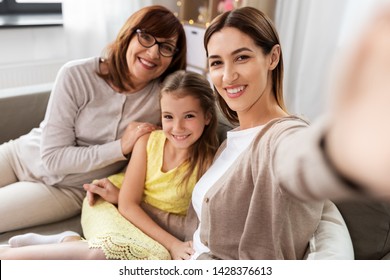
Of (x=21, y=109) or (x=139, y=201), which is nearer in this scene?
(x=139, y=201)

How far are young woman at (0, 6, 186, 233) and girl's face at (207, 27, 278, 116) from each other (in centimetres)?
29

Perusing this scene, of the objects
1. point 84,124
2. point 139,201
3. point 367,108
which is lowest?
point 139,201

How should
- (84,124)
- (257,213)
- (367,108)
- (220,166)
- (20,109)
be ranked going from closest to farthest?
(367,108)
(257,213)
(220,166)
(84,124)
(20,109)

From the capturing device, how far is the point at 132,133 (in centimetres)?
94

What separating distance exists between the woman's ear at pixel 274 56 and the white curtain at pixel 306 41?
1141mm

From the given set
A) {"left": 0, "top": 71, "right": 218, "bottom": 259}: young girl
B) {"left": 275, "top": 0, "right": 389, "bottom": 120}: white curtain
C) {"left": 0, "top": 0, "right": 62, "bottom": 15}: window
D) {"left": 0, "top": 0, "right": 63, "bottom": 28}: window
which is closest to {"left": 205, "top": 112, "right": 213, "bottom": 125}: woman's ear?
{"left": 0, "top": 71, "right": 218, "bottom": 259}: young girl

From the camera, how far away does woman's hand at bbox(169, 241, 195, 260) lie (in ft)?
2.56

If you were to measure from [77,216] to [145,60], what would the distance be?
1.42 ft

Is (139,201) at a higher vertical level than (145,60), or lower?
lower

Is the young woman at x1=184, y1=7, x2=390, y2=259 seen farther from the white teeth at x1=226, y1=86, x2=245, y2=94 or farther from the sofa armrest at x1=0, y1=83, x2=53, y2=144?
the sofa armrest at x1=0, y1=83, x2=53, y2=144

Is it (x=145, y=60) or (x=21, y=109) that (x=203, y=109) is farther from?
(x=21, y=109)

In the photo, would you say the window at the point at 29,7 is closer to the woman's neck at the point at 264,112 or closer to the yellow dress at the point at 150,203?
the yellow dress at the point at 150,203

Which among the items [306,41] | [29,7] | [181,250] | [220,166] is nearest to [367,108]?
[220,166]
